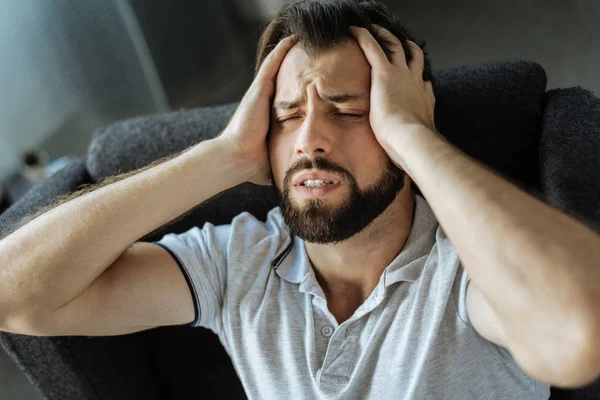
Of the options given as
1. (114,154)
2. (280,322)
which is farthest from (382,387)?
(114,154)

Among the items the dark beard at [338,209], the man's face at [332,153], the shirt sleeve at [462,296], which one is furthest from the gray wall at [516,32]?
the shirt sleeve at [462,296]

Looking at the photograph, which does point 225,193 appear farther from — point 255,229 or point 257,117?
point 257,117

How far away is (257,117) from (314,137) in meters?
0.17

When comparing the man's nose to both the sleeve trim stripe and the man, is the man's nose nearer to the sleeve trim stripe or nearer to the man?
the man

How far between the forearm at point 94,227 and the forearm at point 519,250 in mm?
505

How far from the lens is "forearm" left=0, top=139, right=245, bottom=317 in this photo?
1.04 metres

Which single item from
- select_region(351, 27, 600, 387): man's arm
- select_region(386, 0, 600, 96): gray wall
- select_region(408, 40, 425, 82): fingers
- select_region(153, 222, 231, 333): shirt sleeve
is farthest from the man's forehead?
select_region(386, 0, 600, 96): gray wall

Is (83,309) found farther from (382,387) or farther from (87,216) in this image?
(382,387)

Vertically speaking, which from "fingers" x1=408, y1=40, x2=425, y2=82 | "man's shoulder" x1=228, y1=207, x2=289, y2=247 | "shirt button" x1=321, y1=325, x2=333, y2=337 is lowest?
"shirt button" x1=321, y1=325, x2=333, y2=337

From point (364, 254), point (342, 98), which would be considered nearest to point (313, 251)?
point (364, 254)

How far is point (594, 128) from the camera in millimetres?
1068

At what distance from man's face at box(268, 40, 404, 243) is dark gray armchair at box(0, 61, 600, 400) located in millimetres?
250

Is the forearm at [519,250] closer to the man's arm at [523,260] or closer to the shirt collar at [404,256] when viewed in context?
the man's arm at [523,260]

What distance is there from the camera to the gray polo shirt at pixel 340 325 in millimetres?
1031
